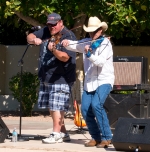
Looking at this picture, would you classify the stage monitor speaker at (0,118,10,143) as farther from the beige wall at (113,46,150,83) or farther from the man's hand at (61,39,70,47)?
the beige wall at (113,46,150,83)

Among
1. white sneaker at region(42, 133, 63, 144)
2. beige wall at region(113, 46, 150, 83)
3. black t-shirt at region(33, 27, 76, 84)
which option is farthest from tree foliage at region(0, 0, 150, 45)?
white sneaker at region(42, 133, 63, 144)

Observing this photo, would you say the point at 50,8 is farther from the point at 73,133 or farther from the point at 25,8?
the point at 73,133

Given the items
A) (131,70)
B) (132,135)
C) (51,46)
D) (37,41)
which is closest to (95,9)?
(131,70)

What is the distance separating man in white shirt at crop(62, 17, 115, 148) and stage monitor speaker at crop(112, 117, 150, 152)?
0.33 metres

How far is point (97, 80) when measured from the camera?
23.3ft

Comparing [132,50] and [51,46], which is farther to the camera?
[132,50]

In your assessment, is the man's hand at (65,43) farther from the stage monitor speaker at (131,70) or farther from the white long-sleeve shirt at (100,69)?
the stage monitor speaker at (131,70)

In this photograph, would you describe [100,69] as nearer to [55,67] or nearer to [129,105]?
[55,67]

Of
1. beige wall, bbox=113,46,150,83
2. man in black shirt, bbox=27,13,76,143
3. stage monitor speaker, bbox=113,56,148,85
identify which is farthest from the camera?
beige wall, bbox=113,46,150,83

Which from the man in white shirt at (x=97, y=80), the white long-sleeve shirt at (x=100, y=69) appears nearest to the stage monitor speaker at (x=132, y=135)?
the man in white shirt at (x=97, y=80)

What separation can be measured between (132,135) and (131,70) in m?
1.84

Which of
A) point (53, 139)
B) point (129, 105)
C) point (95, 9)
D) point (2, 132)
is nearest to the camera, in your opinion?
point (53, 139)

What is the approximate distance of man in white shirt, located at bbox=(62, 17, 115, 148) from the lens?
701 centimetres

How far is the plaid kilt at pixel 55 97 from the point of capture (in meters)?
7.50
